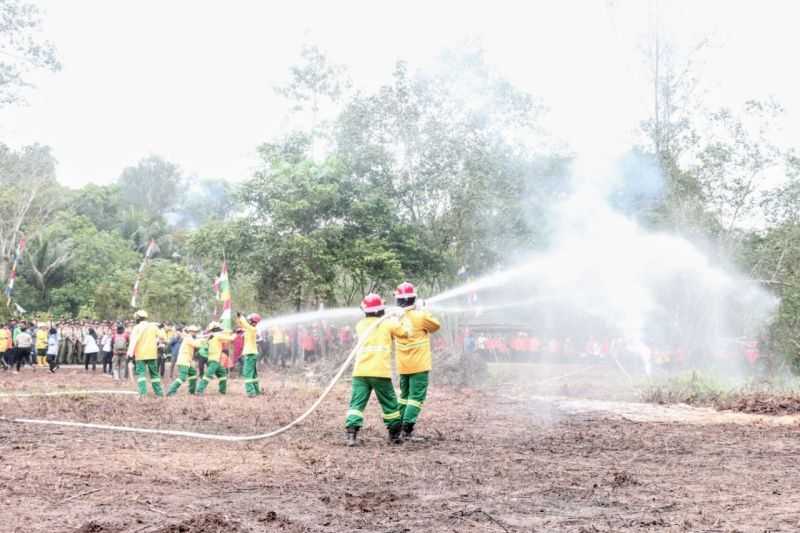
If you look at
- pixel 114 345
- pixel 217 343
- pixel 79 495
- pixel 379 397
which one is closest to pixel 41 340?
pixel 114 345

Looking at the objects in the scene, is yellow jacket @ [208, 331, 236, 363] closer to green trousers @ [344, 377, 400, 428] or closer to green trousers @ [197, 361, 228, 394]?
green trousers @ [197, 361, 228, 394]

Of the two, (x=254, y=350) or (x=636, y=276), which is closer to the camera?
(x=254, y=350)

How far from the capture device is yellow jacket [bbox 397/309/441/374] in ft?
36.0

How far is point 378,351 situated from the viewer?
10.6 metres

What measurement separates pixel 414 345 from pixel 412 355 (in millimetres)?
138

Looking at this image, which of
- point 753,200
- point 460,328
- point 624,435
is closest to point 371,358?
point 624,435

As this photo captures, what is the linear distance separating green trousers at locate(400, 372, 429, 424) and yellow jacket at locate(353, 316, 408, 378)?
0.50m

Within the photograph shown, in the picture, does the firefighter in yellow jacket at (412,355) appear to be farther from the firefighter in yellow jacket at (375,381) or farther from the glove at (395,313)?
the firefighter in yellow jacket at (375,381)

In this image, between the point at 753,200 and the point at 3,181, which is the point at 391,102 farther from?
the point at 3,181

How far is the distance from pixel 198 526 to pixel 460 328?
27.6 meters

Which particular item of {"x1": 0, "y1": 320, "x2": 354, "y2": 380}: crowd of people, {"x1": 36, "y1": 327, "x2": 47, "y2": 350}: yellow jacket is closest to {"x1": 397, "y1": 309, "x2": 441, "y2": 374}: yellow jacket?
{"x1": 0, "y1": 320, "x2": 354, "y2": 380}: crowd of people

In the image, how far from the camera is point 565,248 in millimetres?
27469

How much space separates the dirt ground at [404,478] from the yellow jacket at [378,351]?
0.93m

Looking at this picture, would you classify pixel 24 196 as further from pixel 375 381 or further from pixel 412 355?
pixel 375 381
